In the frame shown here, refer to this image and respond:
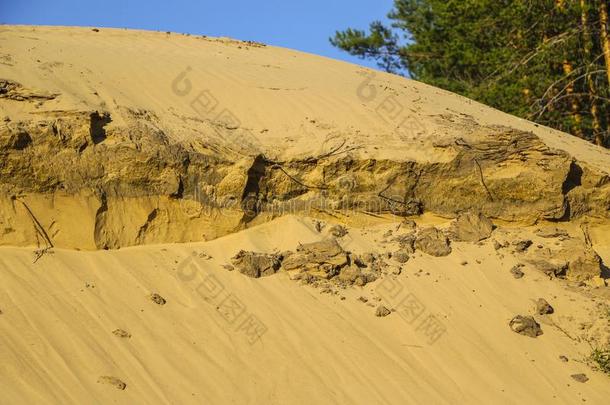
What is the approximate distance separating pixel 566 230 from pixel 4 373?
6.18 m

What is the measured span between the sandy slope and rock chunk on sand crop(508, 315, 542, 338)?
0.07 m

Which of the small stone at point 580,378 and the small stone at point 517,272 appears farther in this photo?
the small stone at point 517,272

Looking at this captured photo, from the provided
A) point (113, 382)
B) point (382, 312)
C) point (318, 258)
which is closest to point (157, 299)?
point (113, 382)

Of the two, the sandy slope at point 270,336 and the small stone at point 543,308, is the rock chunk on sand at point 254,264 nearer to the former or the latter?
the sandy slope at point 270,336

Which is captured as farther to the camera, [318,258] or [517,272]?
[517,272]

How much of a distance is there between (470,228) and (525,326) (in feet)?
4.64

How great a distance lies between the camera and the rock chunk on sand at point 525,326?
8.06 meters

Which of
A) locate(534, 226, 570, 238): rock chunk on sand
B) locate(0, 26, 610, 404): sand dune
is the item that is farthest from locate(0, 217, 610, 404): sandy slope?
locate(534, 226, 570, 238): rock chunk on sand

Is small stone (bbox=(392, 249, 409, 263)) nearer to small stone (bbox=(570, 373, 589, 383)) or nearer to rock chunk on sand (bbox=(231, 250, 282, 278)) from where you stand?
rock chunk on sand (bbox=(231, 250, 282, 278))

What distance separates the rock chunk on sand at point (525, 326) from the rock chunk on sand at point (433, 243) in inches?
41.8

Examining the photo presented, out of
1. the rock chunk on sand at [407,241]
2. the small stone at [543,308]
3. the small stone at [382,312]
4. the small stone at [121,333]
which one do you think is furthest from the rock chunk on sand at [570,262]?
the small stone at [121,333]

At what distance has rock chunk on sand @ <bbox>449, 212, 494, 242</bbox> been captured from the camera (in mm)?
9031

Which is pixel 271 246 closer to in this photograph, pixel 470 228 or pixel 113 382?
pixel 470 228

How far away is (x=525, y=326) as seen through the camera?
26.5ft
